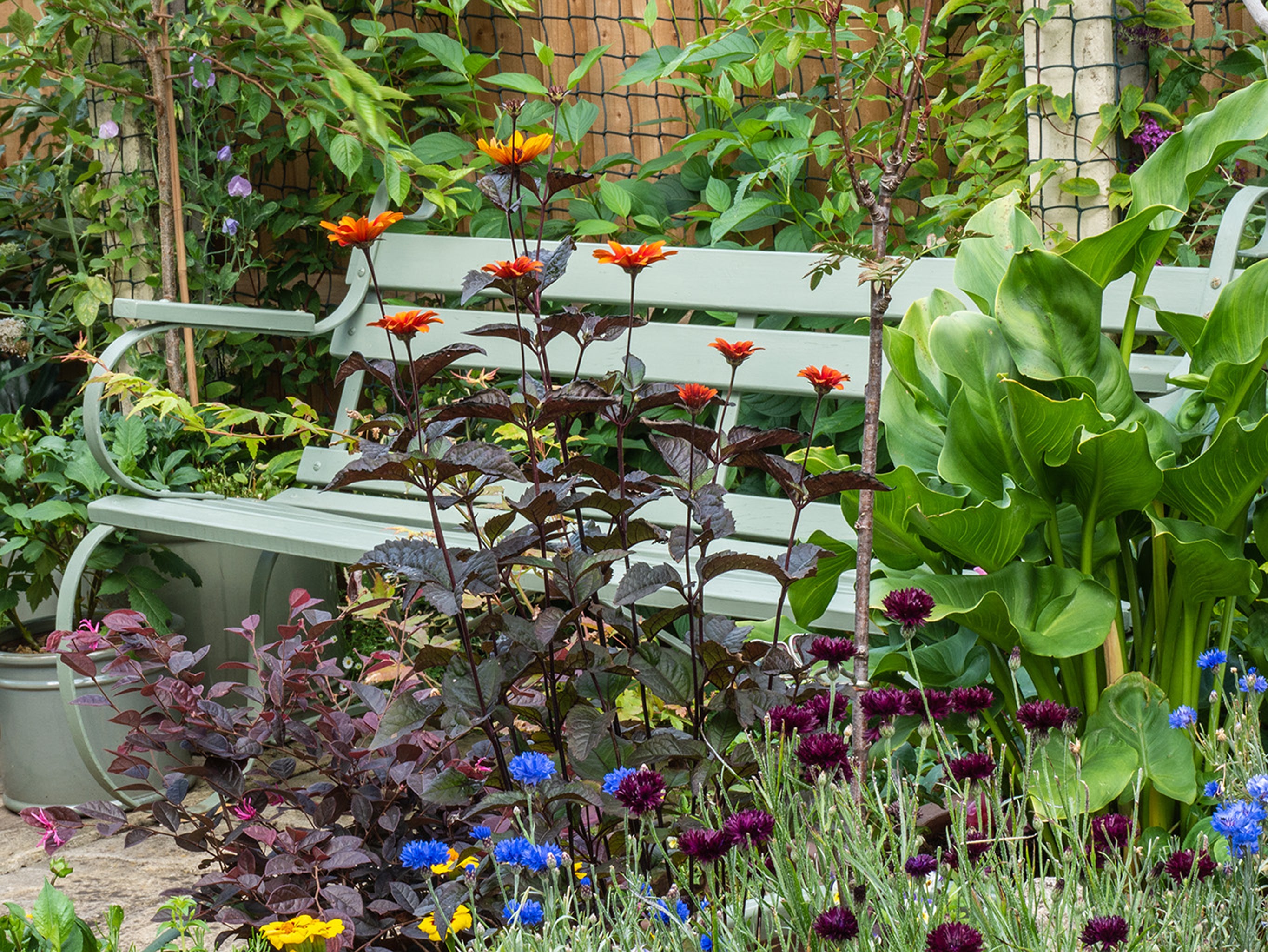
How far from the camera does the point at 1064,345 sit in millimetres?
1496

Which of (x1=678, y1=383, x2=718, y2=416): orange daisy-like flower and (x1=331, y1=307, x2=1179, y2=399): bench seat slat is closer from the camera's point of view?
(x1=678, y1=383, x2=718, y2=416): orange daisy-like flower

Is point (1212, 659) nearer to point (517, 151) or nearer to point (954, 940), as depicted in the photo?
point (954, 940)

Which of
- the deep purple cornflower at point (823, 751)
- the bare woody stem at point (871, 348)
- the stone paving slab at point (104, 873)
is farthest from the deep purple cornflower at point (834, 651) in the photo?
the stone paving slab at point (104, 873)

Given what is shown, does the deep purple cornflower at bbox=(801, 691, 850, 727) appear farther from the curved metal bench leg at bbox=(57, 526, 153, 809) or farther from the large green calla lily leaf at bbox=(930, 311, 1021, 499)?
the curved metal bench leg at bbox=(57, 526, 153, 809)

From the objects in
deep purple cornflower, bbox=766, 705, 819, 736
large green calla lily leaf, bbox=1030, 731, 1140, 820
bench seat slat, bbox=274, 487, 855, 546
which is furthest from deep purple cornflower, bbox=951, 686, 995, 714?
bench seat slat, bbox=274, 487, 855, 546

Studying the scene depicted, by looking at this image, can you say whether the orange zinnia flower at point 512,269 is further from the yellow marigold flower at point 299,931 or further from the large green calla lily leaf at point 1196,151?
the large green calla lily leaf at point 1196,151

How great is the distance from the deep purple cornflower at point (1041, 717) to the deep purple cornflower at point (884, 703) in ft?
0.33

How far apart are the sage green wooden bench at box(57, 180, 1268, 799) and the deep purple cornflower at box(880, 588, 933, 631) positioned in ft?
2.48

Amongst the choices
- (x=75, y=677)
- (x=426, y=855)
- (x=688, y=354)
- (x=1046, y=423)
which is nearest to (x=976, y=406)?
(x=1046, y=423)

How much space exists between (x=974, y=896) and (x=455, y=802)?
23.2 inches

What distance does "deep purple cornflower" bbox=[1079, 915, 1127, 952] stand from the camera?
76 centimetres

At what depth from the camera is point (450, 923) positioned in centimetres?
108

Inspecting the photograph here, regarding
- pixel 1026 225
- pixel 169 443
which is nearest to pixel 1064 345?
pixel 1026 225

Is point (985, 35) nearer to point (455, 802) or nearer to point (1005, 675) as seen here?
point (1005, 675)
